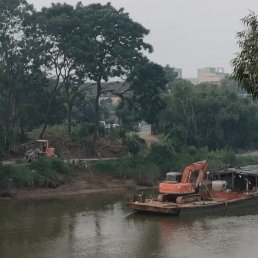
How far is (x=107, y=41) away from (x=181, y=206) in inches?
922

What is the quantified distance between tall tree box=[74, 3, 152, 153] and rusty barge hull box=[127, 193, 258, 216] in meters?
19.5

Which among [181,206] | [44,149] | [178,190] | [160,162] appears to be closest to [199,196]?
[178,190]

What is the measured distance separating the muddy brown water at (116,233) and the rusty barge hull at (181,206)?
0.41m

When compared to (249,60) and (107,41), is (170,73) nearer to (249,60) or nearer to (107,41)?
(107,41)

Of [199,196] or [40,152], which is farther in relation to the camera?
[40,152]

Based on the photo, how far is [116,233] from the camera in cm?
2942

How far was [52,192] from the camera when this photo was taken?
42844mm

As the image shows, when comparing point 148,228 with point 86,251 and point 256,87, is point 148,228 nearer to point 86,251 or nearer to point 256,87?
point 86,251

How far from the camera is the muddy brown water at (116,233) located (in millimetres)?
25328

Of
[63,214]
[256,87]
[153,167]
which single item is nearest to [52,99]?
[153,167]

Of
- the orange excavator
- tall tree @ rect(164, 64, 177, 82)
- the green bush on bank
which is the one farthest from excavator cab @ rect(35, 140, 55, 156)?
tall tree @ rect(164, 64, 177, 82)

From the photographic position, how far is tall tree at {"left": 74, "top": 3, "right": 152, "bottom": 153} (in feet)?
164

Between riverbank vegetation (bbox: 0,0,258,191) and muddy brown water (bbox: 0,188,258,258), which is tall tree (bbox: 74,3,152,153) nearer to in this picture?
riverbank vegetation (bbox: 0,0,258,191)

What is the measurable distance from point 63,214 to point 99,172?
1259cm
